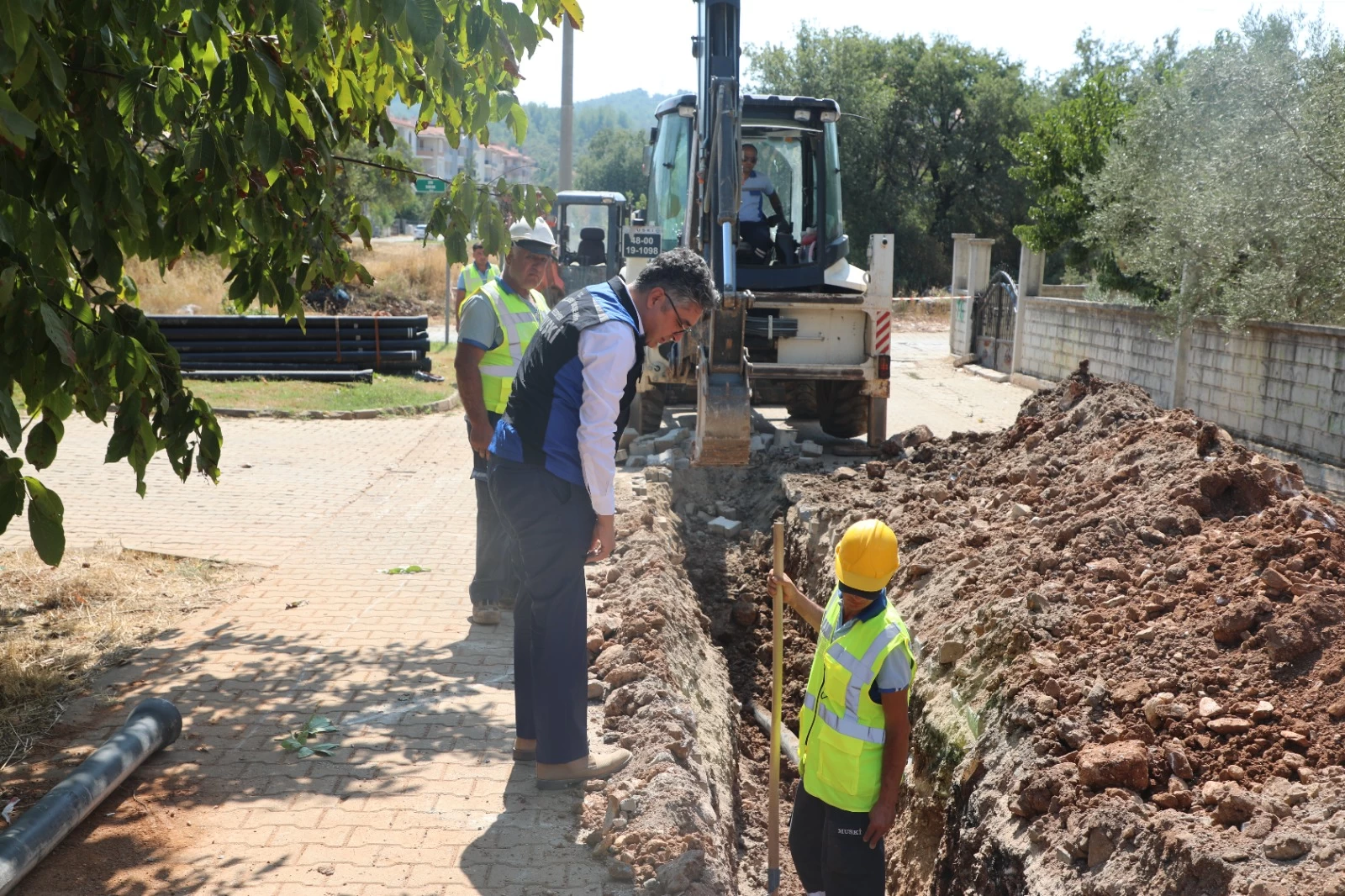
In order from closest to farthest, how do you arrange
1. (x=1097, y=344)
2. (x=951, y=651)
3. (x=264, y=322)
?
(x=951, y=651), (x=1097, y=344), (x=264, y=322)

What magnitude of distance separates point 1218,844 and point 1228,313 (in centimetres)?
1030

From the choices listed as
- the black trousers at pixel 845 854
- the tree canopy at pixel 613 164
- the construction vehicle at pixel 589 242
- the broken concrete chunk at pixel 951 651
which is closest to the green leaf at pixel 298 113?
Answer: the black trousers at pixel 845 854

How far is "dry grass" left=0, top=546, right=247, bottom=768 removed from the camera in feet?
16.5

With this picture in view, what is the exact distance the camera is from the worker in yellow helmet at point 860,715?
12.6ft

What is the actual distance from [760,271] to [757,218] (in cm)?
57

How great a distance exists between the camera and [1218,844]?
330cm

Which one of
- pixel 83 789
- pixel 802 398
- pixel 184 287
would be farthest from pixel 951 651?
pixel 184 287

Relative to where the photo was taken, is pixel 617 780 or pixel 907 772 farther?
pixel 907 772

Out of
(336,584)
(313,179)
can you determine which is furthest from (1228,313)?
(313,179)

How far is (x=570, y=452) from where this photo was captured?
164 inches

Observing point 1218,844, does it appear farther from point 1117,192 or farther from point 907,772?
point 1117,192

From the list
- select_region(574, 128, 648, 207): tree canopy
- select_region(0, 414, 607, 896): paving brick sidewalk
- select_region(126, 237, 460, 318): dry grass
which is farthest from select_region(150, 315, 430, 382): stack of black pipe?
select_region(574, 128, 648, 207): tree canopy

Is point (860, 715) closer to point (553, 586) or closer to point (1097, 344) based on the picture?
point (553, 586)

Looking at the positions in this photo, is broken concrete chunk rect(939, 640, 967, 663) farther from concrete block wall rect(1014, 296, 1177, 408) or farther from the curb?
the curb
